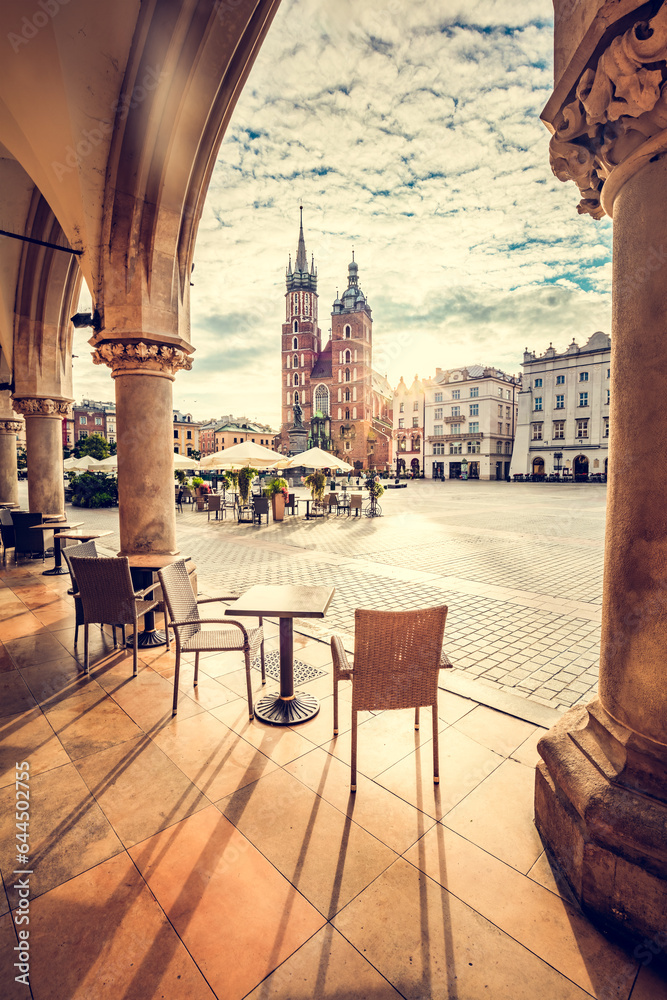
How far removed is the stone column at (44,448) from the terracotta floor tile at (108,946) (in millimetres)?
8096

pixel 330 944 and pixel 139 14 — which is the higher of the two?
pixel 139 14

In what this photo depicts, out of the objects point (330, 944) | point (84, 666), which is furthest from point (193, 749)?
point (84, 666)

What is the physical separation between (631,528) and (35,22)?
6.21 m

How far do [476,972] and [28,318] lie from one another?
10.1 metres

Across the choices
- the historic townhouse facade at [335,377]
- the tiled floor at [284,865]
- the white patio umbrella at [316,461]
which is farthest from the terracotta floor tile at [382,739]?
the historic townhouse facade at [335,377]

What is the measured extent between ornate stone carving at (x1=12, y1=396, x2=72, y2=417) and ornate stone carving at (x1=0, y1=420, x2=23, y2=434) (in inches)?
97.6

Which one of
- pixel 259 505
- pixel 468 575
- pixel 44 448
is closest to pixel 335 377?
pixel 259 505

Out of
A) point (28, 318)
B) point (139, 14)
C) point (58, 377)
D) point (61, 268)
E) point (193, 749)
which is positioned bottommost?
point (193, 749)

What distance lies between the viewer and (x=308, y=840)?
7.38 ft

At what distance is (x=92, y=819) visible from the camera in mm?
2385

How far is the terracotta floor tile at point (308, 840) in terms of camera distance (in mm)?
2008

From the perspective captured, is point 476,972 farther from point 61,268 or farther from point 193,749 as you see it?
point 61,268

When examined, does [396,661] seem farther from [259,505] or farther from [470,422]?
[470,422]

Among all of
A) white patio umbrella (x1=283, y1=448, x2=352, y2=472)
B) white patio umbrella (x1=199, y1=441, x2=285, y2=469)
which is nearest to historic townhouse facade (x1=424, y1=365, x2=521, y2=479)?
white patio umbrella (x1=283, y1=448, x2=352, y2=472)
